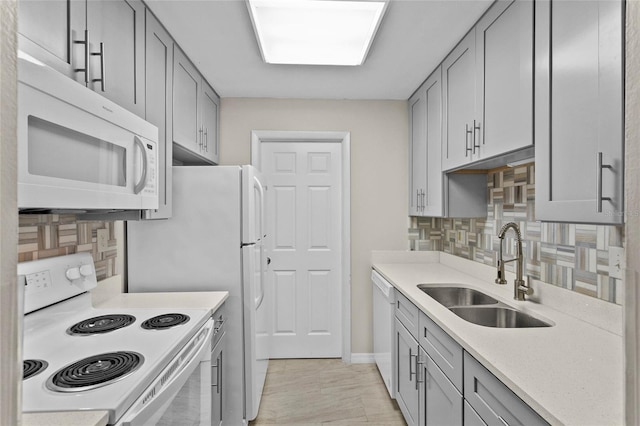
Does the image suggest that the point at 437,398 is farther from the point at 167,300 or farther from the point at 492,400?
the point at 167,300

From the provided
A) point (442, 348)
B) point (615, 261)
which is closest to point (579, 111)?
point (615, 261)

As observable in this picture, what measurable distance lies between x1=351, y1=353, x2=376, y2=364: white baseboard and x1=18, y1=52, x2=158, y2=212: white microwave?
2.45 metres

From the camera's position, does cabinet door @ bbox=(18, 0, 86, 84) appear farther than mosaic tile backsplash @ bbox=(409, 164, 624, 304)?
No

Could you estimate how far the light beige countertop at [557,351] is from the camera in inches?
35.8

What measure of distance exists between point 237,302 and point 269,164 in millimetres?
1520

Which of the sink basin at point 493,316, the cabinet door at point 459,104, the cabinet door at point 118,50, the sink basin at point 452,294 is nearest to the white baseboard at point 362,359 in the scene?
the sink basin at point 452,294

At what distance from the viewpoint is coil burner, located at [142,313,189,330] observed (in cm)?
154

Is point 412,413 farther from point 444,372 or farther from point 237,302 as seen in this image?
point 237,302

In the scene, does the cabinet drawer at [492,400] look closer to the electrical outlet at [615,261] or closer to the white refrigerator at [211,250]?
the electrical outlet at [615,261]

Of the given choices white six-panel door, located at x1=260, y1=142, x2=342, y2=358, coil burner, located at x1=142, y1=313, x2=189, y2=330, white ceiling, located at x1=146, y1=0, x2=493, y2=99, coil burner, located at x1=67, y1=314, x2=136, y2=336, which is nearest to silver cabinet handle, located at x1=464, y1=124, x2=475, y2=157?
white ceiling, located at x1=146, y1=0, x2=493, y2=99

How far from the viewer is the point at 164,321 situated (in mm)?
1600

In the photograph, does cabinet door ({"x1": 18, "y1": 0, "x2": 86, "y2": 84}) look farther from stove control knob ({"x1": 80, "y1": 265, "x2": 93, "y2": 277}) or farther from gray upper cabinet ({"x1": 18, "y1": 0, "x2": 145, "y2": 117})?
stove control knob ({"x1": 80, "y1": 265, "x2": 93, "y2": 277})

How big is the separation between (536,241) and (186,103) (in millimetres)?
2259

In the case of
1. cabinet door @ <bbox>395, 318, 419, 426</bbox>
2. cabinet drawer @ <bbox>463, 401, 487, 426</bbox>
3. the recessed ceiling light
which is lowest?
cabinet door @ <bbox>395, 318, 419, 426</bbox>
